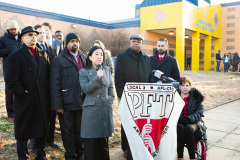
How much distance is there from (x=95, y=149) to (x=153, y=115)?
111 cm

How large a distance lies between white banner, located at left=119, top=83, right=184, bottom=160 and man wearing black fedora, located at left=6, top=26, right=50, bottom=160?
1474 mm

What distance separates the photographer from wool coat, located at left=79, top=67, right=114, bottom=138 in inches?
133

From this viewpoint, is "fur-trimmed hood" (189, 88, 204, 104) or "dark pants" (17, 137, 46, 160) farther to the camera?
"fur-trimmed hood" (189, 88, 204, 104)

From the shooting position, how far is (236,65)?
2530cm

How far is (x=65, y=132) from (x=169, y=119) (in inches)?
70.0

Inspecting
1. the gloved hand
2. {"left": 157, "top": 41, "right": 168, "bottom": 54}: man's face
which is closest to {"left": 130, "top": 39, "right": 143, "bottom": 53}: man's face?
{"left": 157, "top": 41, "right": 168, "bottom": 54}: man's face

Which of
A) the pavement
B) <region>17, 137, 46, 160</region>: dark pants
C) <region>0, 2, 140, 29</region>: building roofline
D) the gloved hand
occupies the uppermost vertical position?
<region>0, 2, 140, 29</region>: building roofline

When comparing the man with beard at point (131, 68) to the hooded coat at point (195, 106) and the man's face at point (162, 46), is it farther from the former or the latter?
the hooded coat at point (195, 106)

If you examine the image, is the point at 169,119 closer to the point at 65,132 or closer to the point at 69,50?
the point at 65,132

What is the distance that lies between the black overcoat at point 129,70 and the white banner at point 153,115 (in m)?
1.37

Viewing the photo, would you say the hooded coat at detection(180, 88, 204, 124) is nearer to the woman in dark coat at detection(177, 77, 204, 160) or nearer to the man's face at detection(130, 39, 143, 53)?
the woman in dark coat at detection(177, 77, 204, 160)

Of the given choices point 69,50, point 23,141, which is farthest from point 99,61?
point 23,141

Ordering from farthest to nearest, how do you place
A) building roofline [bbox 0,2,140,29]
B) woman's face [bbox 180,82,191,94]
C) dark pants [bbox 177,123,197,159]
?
building roofline [bbox 0,2,140,29]
woman's face [bbox 180,82,191,94]
dark pants [bbox 177,123,197,159]

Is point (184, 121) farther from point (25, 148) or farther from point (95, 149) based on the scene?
point (25, 148)
